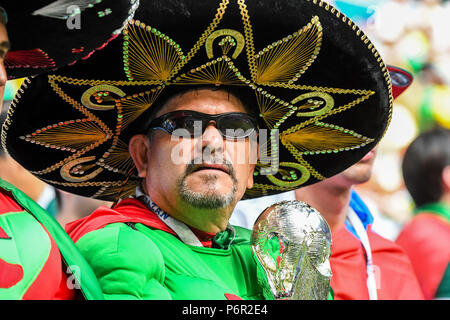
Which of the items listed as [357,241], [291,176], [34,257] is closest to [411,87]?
[357,241]

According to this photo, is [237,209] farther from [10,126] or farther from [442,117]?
[442,117]

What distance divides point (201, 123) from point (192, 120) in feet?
0.12

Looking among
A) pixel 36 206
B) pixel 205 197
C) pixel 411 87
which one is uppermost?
pixel 411 87

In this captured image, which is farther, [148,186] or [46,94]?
[148,186]

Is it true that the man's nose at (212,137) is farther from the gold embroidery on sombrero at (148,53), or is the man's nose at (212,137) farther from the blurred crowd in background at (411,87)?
the blurred crowd in background at (411,87)

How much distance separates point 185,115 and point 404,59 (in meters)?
4.30

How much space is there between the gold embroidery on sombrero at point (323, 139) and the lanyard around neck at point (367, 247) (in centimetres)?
85

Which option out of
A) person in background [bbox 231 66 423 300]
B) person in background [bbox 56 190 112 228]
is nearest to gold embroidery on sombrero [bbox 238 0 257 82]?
person in background [bbox 231 66 423 300]

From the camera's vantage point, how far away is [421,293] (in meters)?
3.95

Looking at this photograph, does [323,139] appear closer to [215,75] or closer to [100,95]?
[215,75]

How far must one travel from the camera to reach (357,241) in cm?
392

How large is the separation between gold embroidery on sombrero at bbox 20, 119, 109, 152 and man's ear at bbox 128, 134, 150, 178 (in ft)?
0.36

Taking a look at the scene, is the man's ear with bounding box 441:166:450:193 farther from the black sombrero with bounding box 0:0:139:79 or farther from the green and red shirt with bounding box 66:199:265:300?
the black sombrero with bounding box 0:0:139:79
